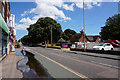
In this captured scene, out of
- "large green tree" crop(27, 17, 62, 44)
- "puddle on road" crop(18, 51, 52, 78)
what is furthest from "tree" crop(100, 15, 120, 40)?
"puddle on road" crop(18, 51, 52, 78)

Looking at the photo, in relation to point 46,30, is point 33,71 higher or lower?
lower

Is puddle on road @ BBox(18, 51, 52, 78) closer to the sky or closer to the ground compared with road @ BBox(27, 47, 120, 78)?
closer to the ground

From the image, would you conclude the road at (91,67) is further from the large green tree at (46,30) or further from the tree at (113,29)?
the tree at (113,29)

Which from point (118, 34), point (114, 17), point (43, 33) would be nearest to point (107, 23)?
point (114, 17)

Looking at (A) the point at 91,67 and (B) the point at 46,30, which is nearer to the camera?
(A) the point at 91,67

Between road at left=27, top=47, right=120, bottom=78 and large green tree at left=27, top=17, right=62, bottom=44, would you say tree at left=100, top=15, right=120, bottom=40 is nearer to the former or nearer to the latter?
large green tree at left=27, top=17, right=62, bottom=44

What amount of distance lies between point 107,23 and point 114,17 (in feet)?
14.9

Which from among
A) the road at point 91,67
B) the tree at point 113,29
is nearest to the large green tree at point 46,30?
the tree at point 113,29

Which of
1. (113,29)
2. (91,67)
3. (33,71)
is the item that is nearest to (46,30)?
(113,29)

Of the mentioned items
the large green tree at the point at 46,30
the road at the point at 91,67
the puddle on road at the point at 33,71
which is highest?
the large green tree at the point at 46,30

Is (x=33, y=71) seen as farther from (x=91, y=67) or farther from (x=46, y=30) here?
(x=46, y=30)

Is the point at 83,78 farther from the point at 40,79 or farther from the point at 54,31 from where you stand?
the point at 54,31

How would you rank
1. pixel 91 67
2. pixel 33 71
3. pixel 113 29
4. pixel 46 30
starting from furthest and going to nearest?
pixel 113 29, pixel 46 30, pixel 91 67, pixel 33 71

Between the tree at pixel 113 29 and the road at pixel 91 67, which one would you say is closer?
the road at pixel 91 67
